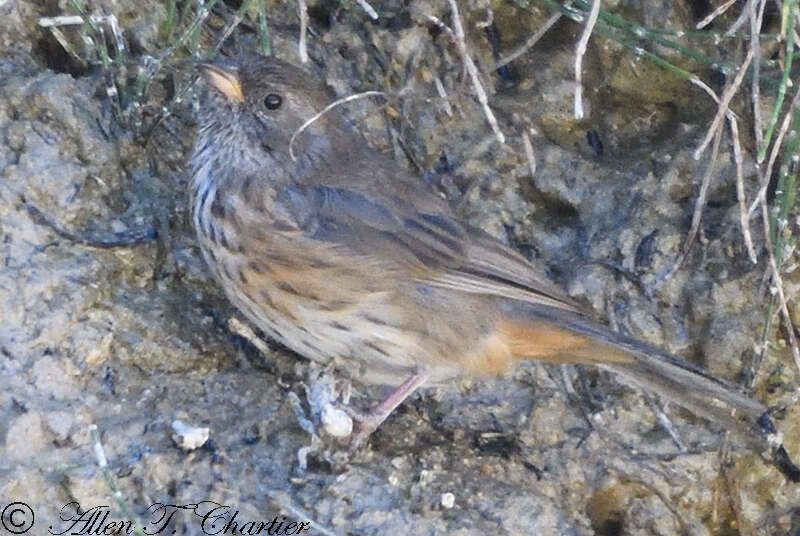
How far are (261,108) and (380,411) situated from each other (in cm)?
126

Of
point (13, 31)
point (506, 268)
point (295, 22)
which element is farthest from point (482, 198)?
point (13, 31)

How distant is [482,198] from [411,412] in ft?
3.26

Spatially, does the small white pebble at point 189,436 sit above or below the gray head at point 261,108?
below

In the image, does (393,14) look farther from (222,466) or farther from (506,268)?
(222,466)

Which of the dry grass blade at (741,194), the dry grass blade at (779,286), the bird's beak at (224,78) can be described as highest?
the bird's beak at (224,78)

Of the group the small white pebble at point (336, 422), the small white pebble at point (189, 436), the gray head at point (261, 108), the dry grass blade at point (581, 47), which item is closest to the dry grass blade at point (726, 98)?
the dry grass blade at point (581, 47)

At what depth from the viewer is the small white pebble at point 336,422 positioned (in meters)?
4.98

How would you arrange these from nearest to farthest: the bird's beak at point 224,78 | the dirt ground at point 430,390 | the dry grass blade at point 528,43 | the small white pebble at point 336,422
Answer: the dirt ground at point 430,390 → the small white pebble at point 336,422 → the bird's beak at point 224,78 → the dry grass blade at point 528,43

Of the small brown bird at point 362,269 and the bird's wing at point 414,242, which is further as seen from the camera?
the bird's wing at point 414,242

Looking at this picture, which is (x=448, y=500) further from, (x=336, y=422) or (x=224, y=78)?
(x=224, y=78)

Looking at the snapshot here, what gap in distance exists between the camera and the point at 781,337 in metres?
5.62

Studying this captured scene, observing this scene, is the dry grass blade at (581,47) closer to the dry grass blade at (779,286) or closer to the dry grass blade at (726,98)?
the dry grass blade at (726,98)

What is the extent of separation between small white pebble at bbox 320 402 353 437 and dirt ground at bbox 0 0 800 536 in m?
0.05

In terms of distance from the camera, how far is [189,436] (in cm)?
488
